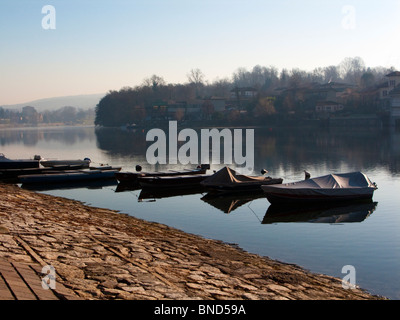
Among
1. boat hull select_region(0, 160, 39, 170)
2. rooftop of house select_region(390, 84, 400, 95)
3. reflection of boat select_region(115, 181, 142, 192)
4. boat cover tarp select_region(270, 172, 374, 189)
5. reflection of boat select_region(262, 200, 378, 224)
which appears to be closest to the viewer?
reflection of boat select_region(262, 200, 378, 224)

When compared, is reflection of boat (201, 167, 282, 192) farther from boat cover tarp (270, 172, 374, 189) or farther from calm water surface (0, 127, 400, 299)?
boat cover tarp (270, 172, 374, 189)

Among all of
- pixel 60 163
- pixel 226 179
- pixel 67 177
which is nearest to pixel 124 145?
pixel 60 163

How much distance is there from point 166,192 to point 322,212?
1135 cm

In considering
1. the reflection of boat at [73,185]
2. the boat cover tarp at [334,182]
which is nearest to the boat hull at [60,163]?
the reflection of boat at [73,185]

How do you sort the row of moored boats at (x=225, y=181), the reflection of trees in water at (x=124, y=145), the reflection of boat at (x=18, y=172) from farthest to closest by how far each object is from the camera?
the reflection of trees in water at (x=124, y=145)
the reflection of boat at (x=18, y=172)
the row of moored boats at (x=225, y=181)

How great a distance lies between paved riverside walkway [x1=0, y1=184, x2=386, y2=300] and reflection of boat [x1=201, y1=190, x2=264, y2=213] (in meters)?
9.27

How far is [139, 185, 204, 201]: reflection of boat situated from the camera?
30.5 meters

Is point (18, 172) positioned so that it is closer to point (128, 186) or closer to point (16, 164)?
point (16, 164)

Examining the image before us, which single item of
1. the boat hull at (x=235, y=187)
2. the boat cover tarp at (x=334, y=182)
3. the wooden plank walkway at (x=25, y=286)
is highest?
the wooden plank walkway at (x=25, y=286)

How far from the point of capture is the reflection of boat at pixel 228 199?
26.5m

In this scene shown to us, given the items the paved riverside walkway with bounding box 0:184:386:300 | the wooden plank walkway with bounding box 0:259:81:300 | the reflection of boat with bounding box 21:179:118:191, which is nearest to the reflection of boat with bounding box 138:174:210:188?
the reflection of boat with bounding box 21:179:118:191

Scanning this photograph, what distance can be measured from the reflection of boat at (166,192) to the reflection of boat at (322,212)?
7173 millimetres

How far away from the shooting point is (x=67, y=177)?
36.3 metres

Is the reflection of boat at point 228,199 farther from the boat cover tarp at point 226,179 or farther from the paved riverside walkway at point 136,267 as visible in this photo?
the paved riverside walkway at point 136,267
